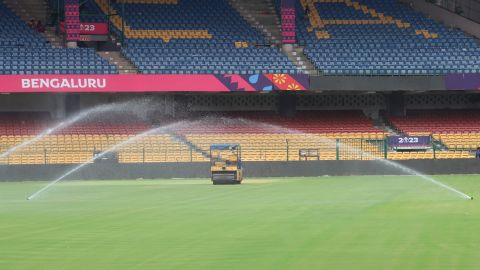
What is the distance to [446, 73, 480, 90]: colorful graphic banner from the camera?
201 ft

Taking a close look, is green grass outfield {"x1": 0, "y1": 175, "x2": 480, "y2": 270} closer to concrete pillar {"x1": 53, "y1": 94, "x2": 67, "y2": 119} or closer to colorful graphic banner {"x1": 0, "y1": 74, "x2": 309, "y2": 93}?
colorful graphic banner {"x1": 0, "y1": 74, "x2": 309, "y2": 93}

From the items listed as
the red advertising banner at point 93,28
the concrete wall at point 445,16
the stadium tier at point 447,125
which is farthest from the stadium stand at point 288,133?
the concrete wall at point 445,16

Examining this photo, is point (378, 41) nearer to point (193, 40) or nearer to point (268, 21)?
point (268, 21)

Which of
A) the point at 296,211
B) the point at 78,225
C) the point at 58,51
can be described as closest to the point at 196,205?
the point at 296,211

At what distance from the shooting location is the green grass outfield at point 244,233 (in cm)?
1320

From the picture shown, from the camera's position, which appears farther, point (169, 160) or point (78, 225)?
point (169, 160)

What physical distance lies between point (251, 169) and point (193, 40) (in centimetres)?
1405

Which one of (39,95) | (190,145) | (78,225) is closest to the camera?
(78,225)

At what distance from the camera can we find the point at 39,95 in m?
63.7

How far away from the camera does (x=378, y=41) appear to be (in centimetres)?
6531

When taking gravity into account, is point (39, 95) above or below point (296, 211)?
above

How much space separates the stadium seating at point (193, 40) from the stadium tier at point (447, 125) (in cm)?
908

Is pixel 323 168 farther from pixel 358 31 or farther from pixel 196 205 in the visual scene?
pixel 196 205

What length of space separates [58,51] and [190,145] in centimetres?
1073
